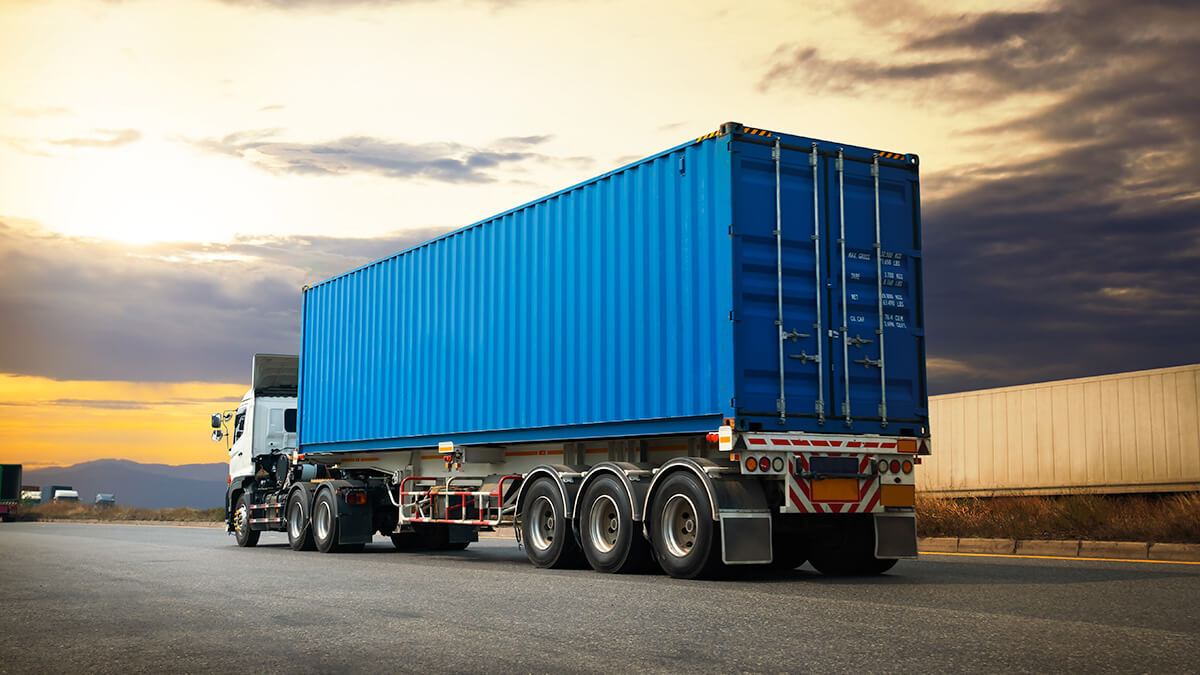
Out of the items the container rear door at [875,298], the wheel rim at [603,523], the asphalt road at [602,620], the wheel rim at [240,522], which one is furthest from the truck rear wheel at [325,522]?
the container rear door at [875,298]

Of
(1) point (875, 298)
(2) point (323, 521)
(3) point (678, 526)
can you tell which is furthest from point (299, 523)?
(1) point (875, 298)

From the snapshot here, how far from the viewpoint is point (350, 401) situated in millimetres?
19172

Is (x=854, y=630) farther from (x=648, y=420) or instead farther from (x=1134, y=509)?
(x=1134, y=509)

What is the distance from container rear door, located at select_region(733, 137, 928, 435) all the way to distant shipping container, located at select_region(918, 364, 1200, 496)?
46.9ft

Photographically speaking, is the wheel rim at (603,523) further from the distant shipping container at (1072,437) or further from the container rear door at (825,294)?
the distant shipping container at (1072,437)

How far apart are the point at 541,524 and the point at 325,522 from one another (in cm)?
607

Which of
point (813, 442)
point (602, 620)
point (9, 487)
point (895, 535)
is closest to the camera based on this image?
point (602, 620)

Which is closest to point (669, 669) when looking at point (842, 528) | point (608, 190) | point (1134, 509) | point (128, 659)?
point (128, 659)

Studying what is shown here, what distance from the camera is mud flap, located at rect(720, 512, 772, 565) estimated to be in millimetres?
Answer: 10742

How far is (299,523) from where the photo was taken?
63.6 ft

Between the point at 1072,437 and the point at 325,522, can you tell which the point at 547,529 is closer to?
the point at 325,522

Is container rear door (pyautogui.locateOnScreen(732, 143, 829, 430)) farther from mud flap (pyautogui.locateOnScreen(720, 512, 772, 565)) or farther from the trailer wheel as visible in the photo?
the trailer wheel

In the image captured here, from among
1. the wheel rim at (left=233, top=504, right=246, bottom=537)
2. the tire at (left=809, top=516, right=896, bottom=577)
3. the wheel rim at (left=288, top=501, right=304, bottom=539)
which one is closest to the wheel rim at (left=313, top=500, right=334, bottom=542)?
the wheel rim at (left=288, top=501, right=304, bottom=539)

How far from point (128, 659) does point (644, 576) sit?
21.1 ft
